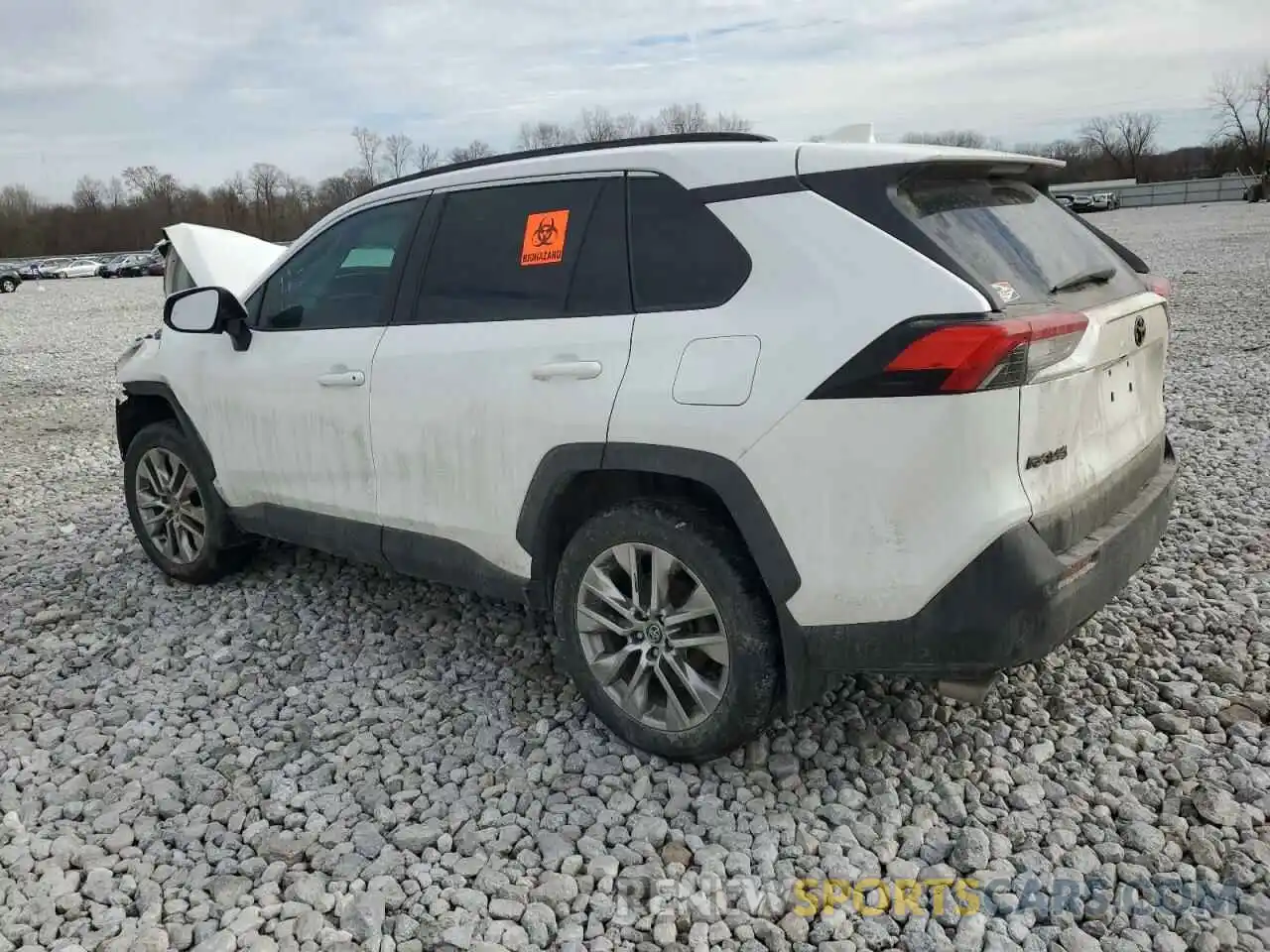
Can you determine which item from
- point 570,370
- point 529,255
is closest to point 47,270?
point 529,255

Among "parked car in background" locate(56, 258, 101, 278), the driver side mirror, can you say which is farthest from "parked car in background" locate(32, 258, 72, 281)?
the driver side mirror

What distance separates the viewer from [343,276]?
414cm

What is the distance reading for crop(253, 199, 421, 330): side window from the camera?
3936 mm

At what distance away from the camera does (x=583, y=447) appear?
3.13 metres

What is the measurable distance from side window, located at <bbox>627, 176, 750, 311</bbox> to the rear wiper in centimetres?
90

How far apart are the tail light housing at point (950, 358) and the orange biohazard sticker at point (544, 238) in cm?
119

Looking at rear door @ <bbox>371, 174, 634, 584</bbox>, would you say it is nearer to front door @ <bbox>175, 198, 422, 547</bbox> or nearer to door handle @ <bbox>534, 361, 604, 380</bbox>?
door handle @ <bbox>534, 361, 604, 380</bbox>

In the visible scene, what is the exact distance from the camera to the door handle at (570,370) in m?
3.12

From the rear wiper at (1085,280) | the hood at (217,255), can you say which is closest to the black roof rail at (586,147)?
the rear wiper at (1085,280)

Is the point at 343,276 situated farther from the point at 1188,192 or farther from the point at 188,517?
the point at 1188,192

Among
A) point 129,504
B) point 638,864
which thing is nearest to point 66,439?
point 129,504

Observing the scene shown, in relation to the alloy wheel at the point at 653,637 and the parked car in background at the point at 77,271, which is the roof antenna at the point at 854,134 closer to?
the alloy wheel at the point at 653,637

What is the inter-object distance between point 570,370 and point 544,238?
563 millimetres

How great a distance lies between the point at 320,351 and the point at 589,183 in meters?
1.38
